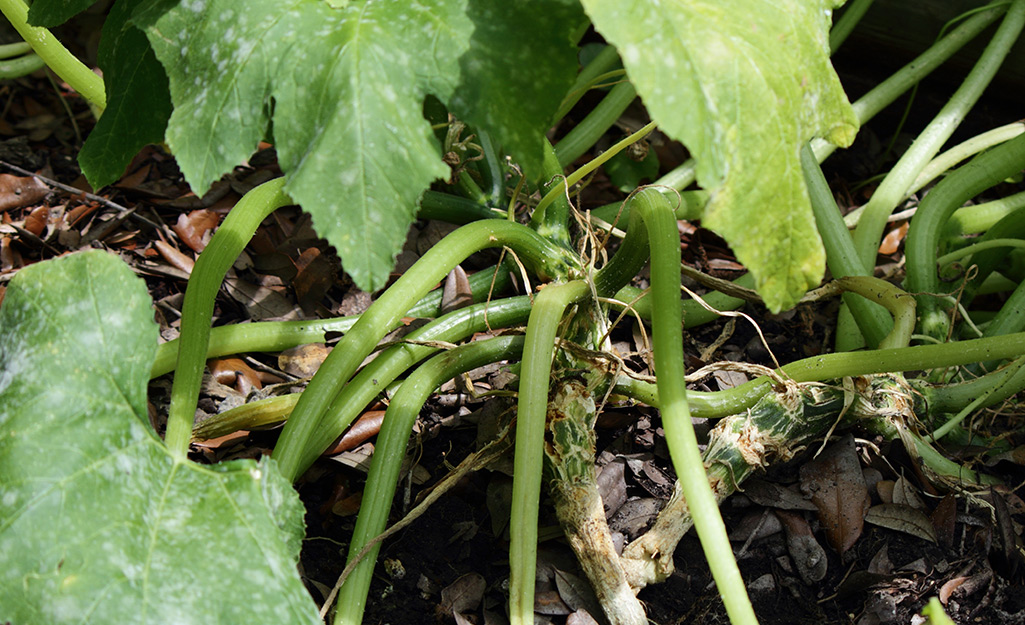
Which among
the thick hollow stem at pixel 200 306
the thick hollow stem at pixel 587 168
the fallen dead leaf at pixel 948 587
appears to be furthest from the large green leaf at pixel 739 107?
the fallen dead leaf at pixel 948 587

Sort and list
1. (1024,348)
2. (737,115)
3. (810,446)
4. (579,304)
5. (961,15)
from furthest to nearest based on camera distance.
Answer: (961,15) → (810,446) → (579,304) → (1024,348) → (737,115)

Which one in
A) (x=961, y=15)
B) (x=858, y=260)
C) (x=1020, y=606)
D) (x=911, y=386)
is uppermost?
(x=961, y=15)

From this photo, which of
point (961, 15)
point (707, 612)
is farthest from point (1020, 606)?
point (961, 15)

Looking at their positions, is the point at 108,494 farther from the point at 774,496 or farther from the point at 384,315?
the point at 774,496

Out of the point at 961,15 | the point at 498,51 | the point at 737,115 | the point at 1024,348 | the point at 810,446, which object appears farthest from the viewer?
the point at 961,15

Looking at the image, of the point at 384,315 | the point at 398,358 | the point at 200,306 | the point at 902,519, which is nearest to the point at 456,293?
the point at 398,358

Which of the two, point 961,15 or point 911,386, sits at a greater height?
point 961,15

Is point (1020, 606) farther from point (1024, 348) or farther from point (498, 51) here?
point (498, 51)
